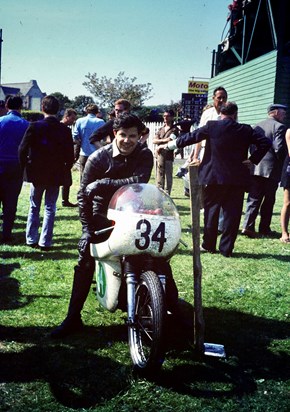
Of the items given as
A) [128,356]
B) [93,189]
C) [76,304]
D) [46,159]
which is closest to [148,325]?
[128,356]

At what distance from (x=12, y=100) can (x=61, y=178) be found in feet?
4.60

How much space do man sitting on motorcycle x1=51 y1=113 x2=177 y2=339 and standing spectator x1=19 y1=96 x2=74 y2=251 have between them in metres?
2.94

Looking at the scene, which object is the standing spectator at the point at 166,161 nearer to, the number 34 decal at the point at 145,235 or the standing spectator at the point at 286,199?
the standing spectator at the point at 286,199

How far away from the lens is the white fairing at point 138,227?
3.30m

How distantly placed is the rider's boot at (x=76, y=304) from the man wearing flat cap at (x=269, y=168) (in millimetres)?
4878

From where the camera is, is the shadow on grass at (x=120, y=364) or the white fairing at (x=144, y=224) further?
the white fairing at (x=144, y=224)

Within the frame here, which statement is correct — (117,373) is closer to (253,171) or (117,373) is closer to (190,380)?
(190,380)

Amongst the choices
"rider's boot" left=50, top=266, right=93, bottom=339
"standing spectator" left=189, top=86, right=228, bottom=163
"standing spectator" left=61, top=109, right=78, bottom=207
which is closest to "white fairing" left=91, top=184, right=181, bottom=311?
"rider's boot" left=50, top=266, right=93, bottom=339

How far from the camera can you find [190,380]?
10.4 ft

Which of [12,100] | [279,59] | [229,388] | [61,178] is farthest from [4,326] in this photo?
[279,59]

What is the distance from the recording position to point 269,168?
8.27m

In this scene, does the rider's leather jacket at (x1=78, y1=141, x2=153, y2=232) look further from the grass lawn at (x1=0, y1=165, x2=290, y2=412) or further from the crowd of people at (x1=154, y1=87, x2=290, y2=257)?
the crowd of people at (x1=154, y1=87, x2=290, y2=257)

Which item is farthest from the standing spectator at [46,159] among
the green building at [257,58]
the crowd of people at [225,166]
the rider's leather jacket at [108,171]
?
the green building at [257,58]

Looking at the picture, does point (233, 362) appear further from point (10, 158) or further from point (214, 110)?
point (214, 110)
